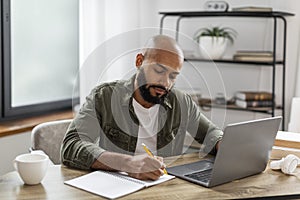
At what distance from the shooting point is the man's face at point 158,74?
1.65 metres

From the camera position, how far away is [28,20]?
11.2 ft

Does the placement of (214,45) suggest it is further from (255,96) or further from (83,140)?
(83,140)

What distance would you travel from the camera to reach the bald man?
168cm

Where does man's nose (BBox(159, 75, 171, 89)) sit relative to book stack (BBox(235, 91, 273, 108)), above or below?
above

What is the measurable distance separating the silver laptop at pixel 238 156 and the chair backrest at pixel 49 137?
2.61 feet

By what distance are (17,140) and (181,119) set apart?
155 cm

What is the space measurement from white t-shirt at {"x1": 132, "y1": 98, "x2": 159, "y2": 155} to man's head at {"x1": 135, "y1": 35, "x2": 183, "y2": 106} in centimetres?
8

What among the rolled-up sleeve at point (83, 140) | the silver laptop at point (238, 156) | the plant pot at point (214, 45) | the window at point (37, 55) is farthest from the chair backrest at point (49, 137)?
the plant pot at point (214, 45)

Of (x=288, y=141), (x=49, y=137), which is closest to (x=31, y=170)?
(x=49, y=137)

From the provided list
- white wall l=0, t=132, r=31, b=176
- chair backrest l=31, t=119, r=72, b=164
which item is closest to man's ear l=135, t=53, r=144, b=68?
chair backrest l=31, t=119, r=72, b=164

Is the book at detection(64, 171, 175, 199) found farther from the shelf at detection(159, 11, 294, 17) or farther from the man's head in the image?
the shelf at detection(159, 11, 294, 17)

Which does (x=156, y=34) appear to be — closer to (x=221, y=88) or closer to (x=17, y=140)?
(x=221, y=88)

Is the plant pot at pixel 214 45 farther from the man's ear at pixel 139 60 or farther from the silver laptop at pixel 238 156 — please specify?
the man's ear at pixel 139 60

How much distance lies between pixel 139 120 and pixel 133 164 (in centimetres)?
15
